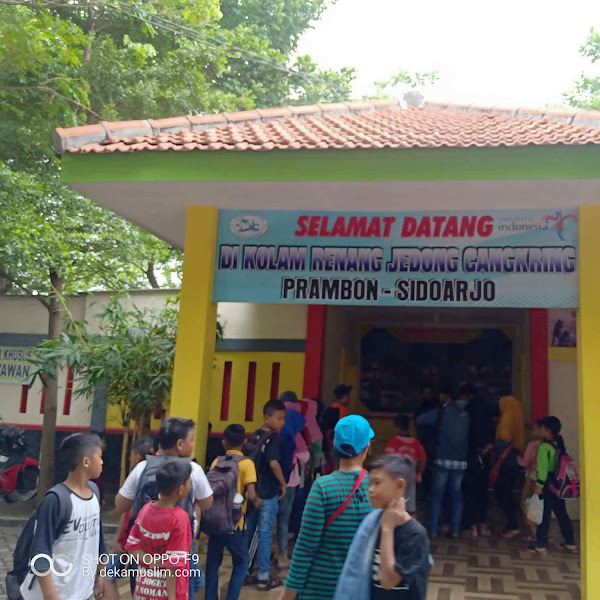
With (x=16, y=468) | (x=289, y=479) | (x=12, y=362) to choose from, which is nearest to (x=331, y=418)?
(x=289, y=479)

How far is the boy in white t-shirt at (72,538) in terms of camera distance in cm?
304

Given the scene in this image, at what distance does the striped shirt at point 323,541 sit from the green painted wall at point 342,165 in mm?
3183

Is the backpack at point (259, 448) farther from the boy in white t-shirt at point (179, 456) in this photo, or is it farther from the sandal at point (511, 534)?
the sandal at point (511, 534)

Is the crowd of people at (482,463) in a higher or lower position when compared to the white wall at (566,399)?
lower

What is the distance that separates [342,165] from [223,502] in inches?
112

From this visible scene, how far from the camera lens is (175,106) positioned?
1178cm

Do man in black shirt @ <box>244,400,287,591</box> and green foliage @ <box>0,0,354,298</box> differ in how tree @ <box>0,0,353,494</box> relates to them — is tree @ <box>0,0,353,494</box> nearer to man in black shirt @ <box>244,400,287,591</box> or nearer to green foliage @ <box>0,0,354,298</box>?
green foliage @ <box>0,0,354,298</box>

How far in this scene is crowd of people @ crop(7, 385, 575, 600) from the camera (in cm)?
270

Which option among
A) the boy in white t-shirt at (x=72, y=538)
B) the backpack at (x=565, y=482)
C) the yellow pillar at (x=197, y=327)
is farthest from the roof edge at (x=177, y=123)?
the backpack at (x=565, y=482)

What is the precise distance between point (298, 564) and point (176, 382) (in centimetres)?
338

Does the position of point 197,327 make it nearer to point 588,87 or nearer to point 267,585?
point 267,585

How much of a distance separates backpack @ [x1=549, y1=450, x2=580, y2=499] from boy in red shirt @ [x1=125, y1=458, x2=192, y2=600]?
453 centimetres

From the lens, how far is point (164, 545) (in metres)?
3.26

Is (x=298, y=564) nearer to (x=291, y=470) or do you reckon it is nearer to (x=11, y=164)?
(x=291, y=470)
